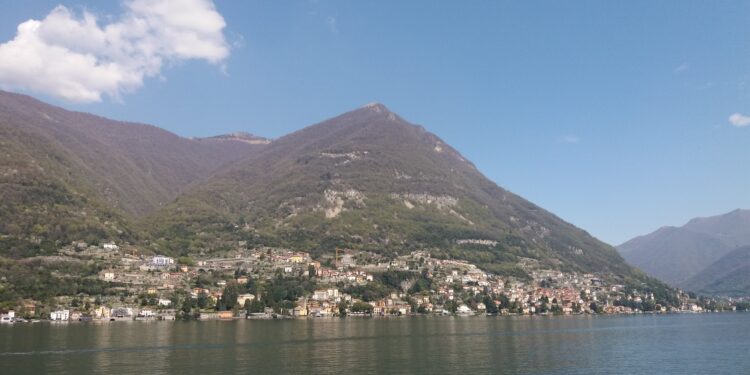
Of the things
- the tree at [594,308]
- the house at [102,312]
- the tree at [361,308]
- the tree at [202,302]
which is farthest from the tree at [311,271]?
the tree at [594,308]

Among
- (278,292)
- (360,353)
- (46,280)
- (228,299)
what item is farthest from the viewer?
(278,292)

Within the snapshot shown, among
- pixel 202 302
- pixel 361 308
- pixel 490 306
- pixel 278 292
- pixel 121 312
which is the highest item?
pixel 278 292

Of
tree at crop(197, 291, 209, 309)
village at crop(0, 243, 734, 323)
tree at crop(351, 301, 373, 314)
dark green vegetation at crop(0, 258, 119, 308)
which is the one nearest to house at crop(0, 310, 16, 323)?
village at crop(0, 243, 734, 323)

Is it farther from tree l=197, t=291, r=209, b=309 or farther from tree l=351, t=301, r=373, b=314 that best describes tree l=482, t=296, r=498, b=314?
tree l=197, t=291, r=209, b=309

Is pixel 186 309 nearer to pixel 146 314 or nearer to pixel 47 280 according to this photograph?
pixel 146 314

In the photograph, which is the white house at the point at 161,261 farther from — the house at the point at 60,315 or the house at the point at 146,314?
the house at the point at 60,315

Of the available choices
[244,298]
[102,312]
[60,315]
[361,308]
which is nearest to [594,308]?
[361,308]

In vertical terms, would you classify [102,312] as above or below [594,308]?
above

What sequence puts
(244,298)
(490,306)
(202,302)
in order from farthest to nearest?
(490,306) < (244,298) < (202,302)
